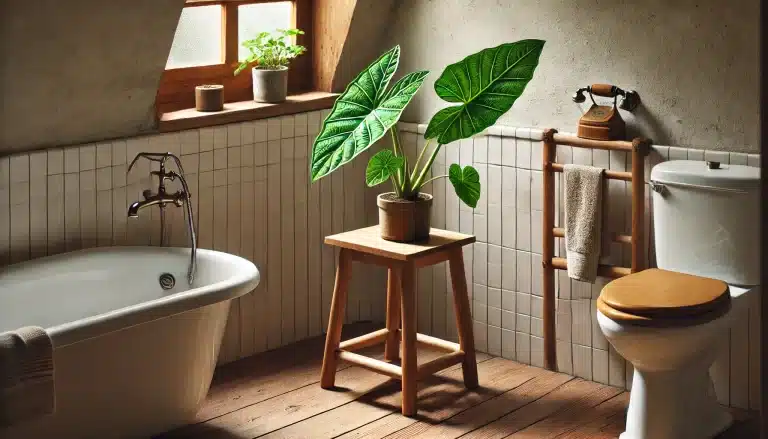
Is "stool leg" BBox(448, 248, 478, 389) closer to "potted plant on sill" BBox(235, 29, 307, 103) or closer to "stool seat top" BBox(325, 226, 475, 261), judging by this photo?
"stool seat top" BBox(325, 226, 475, 261)

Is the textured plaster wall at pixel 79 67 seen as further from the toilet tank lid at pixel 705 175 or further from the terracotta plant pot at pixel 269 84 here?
the toilet tank lid at pixel 705 175

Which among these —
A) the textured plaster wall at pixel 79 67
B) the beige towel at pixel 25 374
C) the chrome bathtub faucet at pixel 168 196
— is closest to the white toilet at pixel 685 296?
the chrome bathtub faucet at pixel 168 196

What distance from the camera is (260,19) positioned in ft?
13.7

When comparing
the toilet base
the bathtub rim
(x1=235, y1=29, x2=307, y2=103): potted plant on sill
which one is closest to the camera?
the bathtub rim

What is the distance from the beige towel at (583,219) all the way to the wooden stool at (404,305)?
14.0 inches

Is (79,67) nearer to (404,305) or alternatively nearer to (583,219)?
(404,305)

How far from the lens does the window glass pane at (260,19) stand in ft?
13.4

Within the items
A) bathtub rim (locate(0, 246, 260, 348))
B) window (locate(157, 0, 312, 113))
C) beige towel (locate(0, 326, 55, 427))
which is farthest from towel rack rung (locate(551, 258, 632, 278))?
beige towel (locate(0, 326, 55, 427))

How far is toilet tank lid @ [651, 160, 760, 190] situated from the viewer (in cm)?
324

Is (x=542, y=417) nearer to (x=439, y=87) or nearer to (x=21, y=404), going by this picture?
(x=439, y=87)

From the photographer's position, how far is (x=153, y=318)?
117 inches

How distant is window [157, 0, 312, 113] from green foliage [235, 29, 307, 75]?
7 cm

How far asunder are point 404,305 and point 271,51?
118 centimetres

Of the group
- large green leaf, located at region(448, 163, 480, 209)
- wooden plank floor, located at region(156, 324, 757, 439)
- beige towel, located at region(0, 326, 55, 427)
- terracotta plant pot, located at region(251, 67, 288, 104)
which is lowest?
wooden plank floor, located at region(156, 324, 757, 439)
